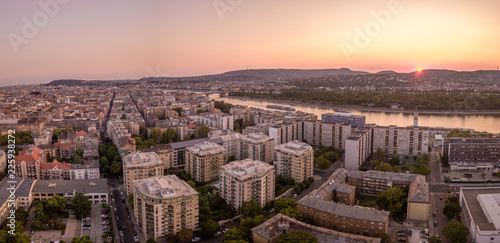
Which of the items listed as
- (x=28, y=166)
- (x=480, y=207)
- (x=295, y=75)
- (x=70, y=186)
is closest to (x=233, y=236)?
(x=70, y=186)

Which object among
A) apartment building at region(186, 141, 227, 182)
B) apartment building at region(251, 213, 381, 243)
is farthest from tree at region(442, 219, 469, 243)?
apartment building at region(186, 141, 227, 182)

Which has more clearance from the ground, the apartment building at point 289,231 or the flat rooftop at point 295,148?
the flat rooftop at point 295,148

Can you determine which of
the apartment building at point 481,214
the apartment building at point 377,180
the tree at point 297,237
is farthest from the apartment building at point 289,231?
the apartment building at point 377,180

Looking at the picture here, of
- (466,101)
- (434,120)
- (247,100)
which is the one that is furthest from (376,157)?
(247,100)

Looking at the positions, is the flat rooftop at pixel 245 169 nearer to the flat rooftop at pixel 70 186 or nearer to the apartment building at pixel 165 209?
the apartment building at pixel 165 209

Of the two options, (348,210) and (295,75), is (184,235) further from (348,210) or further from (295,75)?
(295,75)

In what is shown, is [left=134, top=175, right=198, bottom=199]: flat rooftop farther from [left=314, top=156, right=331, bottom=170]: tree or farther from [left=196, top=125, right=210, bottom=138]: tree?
[left=196, top=125, right=210, bottom=138]: tree
